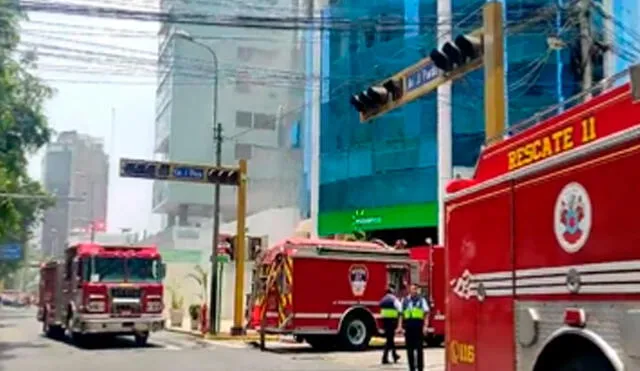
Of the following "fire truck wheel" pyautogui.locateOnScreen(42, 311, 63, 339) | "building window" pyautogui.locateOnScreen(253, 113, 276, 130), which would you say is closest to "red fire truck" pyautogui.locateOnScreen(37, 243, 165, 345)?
"fire truck wheel" pyautogui.locateOnScreen(42, 311, 63, 339)

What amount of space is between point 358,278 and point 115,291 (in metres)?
6.22

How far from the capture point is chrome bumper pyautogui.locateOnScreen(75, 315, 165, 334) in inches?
828

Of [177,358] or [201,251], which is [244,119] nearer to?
[201,251]

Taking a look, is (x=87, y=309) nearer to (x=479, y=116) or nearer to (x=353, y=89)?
(x=479, y=116)

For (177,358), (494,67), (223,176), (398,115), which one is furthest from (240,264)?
(398,115)

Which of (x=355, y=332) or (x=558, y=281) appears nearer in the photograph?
(x=558, y=281)

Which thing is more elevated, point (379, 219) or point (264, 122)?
point (264, 122)

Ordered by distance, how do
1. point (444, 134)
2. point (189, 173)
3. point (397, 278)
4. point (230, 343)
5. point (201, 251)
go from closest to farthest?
point (397, 278) → point (230, 343) → point (189, 173) → point (444, 134) → point (201, 251)

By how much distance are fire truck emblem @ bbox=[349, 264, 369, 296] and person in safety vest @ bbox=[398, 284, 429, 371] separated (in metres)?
5.18

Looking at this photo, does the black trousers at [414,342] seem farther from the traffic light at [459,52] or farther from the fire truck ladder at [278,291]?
the fire truck ladder at [278,291]

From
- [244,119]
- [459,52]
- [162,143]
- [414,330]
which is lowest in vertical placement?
[414,330]

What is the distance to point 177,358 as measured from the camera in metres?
17.5

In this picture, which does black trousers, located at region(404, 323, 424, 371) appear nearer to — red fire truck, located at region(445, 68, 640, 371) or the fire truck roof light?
red fire truck, located at region(445, 68, 640, 371)

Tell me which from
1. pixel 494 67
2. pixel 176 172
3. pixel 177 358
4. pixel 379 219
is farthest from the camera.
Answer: pixel 379 219
